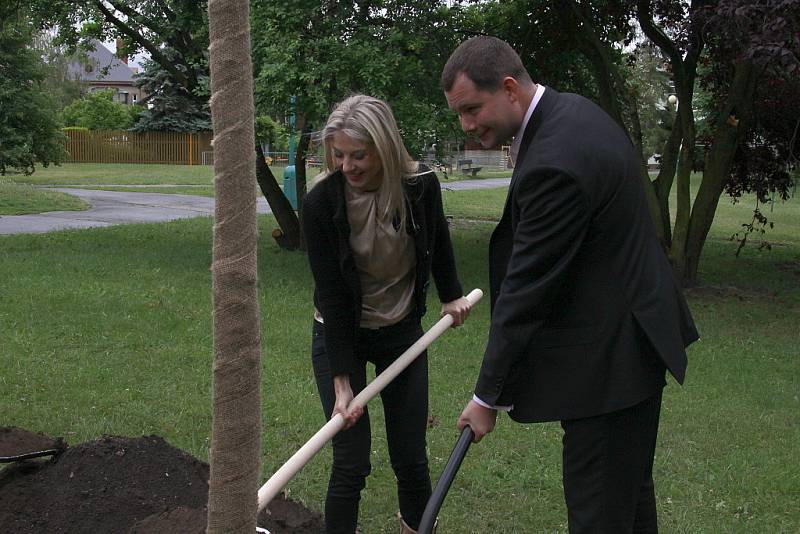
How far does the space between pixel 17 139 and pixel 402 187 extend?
22361 mm

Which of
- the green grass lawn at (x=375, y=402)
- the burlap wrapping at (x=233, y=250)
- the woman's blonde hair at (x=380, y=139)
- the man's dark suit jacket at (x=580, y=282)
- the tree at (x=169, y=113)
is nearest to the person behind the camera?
the burlap wrapping at (x=233, y=250)

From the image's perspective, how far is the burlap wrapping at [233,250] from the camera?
2.20 m

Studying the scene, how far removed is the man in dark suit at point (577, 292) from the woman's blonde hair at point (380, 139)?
0.45 metres

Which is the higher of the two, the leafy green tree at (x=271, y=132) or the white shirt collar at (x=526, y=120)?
the white shirt collar at (x=526, y=120)

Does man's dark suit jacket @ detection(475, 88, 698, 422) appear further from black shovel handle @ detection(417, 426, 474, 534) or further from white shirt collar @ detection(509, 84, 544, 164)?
black shovel handle @ detection(417, 426, 474, 534)

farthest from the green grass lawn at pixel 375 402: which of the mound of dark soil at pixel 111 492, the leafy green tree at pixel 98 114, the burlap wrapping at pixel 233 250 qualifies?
the leafy green tree at pixel 98 114

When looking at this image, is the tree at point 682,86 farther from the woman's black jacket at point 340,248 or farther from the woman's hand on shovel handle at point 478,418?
the woman's hand on shovel handle at point 478,418

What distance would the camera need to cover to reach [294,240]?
13258 millimetres

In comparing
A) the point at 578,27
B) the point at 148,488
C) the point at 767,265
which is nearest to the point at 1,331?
the point at 148,488


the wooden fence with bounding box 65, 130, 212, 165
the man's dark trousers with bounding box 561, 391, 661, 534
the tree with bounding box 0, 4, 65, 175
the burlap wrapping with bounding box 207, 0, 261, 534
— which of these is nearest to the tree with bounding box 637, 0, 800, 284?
the man's dark trousers with bounding box 561, 391, 661, 534

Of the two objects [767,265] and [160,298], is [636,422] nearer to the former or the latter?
[160,298]

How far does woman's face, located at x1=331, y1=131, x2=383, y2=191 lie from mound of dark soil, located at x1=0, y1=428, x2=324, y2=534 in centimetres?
136

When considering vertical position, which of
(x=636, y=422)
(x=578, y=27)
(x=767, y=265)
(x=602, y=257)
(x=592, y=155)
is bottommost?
(x=767, y=265)

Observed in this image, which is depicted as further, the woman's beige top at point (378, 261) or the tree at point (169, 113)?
the tree at point (169, 113)
